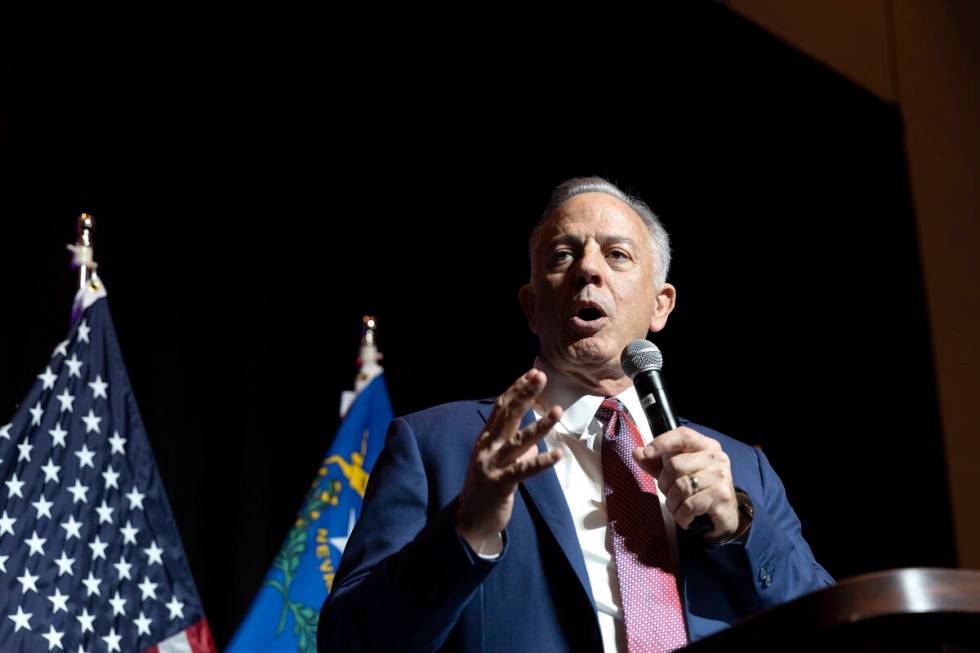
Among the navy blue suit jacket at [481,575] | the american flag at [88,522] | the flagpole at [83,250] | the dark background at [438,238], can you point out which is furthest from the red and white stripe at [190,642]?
the navy blue suit jacket at [481,575]

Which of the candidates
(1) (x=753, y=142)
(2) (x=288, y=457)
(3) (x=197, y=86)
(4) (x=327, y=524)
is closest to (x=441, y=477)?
(4) (x=327, y=524)

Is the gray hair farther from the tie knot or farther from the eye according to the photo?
the tie knot

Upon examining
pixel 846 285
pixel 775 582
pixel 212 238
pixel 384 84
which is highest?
pixel 384 84

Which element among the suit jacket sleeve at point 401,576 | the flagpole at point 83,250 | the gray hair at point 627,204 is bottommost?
the suit jacket sleeve at point 401,576

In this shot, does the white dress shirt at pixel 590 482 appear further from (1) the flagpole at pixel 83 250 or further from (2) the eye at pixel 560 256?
(1) the flagpole at pixel 83 250

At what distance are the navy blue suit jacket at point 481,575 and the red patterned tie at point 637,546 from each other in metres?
0.03

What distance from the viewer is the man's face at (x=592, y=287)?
75.2 inches

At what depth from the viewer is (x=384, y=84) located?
3930 millimetres

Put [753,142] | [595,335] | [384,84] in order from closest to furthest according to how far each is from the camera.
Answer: [595,335] → [384,84] → [753,142]

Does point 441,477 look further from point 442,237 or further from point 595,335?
point 442,237

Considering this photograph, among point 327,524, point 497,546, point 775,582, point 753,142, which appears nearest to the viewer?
point 497,546

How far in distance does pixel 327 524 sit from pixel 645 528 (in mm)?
1694

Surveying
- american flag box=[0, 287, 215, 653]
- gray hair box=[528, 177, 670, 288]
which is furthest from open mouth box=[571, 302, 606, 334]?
american flag box=[0, 287, 215, 653]

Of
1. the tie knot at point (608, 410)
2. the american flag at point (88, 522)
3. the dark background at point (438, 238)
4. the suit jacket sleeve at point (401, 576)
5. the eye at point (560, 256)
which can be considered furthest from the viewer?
the dark background at point (438, 238)
